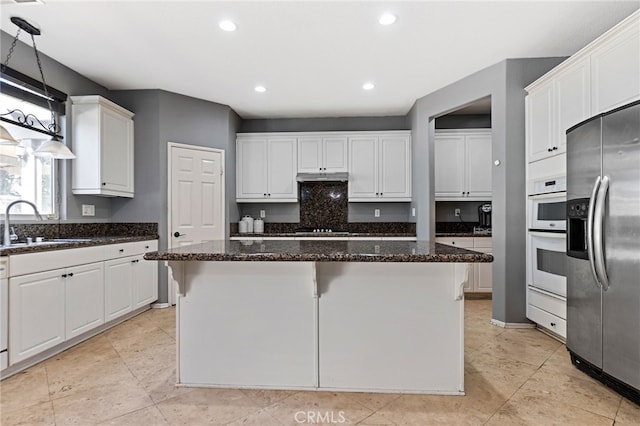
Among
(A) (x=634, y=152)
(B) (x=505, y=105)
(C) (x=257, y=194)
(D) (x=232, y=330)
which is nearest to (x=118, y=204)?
Result: (C) (x=257, y=194)

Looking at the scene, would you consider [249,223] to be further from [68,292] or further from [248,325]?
[248,325]

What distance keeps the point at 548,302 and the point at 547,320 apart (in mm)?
161

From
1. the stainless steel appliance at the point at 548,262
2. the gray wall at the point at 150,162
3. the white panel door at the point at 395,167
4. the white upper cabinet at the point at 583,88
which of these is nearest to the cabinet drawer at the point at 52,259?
the gray wall at the point at 150,162

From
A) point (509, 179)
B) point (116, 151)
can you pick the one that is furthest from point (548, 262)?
point (116, 151)

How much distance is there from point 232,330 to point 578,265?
2348 millimetres

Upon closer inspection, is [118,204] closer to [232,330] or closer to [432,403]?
[232,330]

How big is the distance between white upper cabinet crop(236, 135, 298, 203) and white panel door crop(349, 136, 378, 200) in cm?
85

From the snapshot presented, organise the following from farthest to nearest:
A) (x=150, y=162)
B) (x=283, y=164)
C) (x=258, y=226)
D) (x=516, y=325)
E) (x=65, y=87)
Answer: (x=258, y=226)
(x=283, y=164)
(x=150, y=162)
(x=65, y=87)
(x=516, y=325)

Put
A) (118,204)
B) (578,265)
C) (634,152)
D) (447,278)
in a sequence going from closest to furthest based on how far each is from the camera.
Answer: (634,152), (447,278), (578,265), (118,204)

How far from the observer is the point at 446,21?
8.36 feet

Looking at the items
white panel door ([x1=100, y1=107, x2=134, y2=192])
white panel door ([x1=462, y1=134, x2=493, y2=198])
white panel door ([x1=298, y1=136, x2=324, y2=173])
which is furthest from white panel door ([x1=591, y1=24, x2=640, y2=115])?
white panel door ([x1=100, y1=107, x2=134, y2=192])

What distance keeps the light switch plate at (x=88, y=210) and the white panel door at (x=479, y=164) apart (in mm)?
4765

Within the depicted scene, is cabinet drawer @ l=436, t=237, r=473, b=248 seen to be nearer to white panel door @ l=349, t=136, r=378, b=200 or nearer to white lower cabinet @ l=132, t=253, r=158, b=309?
white panel door @ l=349, t=136, r=378, b=200

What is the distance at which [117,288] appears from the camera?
3.19m
